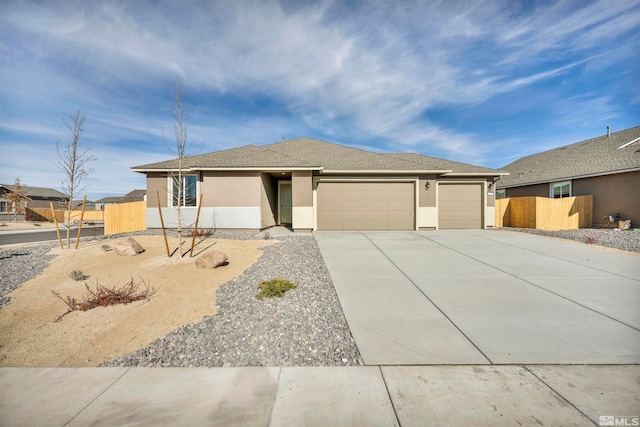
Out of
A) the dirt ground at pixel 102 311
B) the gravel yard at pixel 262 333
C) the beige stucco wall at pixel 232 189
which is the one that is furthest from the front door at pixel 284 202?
the gravel yard at pixel 262 333

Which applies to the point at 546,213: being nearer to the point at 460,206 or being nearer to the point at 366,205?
the point at 460,206

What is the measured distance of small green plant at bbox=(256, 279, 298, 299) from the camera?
15.2ft

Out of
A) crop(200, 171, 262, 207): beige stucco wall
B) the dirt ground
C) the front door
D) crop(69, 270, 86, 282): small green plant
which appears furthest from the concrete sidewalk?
the front door

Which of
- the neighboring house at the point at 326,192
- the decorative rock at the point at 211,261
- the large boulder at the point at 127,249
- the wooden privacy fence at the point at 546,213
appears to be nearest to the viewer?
the decorative rock at the point at 211,261

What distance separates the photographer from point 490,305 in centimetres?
431

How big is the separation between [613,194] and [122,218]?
89.5ft

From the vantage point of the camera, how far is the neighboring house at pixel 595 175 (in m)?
13.8

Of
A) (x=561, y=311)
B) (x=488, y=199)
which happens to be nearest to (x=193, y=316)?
(x=561, y=311)

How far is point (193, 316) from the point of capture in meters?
4.05

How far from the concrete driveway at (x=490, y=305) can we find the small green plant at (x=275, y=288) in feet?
3.25

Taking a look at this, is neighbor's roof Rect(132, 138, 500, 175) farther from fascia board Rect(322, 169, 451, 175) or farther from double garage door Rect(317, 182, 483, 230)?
double garage door Rect(317, 182, 483, 230)

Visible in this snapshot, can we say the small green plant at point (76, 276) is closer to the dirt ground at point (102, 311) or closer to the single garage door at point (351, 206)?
the dirt ground at point (102, 311)

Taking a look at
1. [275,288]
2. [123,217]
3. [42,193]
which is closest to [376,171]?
[275,288]

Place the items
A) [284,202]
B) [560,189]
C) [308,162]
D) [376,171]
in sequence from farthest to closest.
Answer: [560,189] → [284,202] → [308,162] → [376,171]
